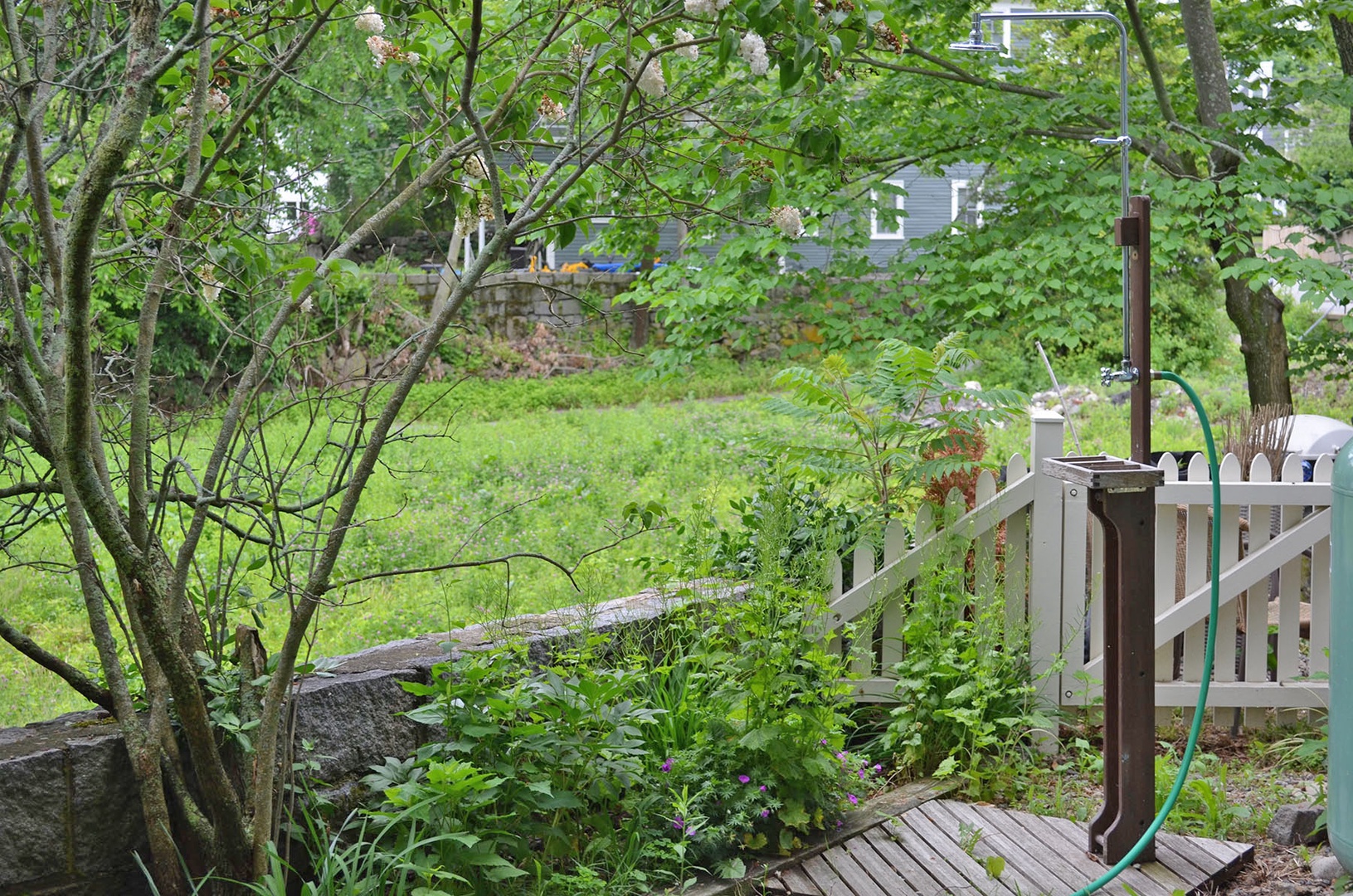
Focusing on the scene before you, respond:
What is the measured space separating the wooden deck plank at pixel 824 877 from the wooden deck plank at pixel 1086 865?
66 centimetres

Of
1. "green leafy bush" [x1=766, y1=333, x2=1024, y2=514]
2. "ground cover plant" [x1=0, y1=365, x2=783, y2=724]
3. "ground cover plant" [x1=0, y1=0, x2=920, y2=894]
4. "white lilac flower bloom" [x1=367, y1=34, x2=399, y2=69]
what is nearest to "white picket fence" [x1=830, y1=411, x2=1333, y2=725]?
"green leafy bush" [x1=766, y1=333, x2=1024, y2=514]

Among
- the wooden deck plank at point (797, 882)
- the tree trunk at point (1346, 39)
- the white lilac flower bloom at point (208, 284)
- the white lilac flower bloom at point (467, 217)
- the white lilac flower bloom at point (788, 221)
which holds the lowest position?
the wooden deck plank at point (797, 882)

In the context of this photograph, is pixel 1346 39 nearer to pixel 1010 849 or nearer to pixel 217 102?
pixel 1010 849

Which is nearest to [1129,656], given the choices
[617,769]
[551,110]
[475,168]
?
[617,769]

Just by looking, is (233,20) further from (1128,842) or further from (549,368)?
(549,368)

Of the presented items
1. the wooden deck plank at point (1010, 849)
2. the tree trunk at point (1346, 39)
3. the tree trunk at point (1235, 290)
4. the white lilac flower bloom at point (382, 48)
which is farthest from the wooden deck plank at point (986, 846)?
the tree trunk at point (1346, 39)

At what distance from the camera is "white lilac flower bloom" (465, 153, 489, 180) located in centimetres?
339

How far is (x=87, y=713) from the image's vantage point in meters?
3.05

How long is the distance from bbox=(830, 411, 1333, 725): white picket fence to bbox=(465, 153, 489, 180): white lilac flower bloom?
6.61ft

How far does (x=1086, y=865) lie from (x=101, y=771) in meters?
2.69

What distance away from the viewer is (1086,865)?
3311 mm

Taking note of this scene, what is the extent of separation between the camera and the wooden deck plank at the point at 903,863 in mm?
3211

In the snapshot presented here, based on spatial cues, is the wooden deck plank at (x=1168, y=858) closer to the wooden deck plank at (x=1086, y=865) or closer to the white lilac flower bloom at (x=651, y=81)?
the wooden deck plank at (x=1086, y=865)

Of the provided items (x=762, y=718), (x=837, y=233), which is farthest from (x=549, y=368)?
(x=762, y=718)
